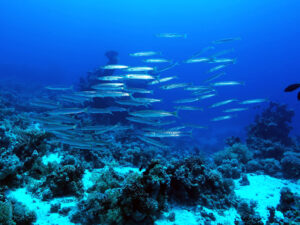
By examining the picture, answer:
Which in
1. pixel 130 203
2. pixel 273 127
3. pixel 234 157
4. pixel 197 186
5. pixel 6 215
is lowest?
pixel 6 215

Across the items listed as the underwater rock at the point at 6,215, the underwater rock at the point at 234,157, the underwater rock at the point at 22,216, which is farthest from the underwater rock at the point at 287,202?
the underwater rock at the point at 6,215

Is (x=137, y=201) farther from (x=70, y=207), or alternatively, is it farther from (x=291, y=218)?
(x=291, y=218)

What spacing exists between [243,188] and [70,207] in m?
6.24

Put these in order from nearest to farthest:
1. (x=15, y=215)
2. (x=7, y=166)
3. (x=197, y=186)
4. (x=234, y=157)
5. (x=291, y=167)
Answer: (x=15, y=215) < (x=7, y=166) < (x=197, y=186) < (x=291, y=167) < (x=234, y=157)

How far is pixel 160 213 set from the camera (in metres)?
4.86

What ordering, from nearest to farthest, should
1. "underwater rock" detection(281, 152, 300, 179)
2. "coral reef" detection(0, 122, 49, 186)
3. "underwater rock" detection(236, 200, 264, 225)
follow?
1. "underwater rock" detection(236, 200, 264, 225)
2. "coral reef" detection(0, 122, 49, 186)
3. "underwater rock" detection(281, 152, 300, 179)

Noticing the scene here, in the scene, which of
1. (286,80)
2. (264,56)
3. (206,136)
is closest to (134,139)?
(206,136)

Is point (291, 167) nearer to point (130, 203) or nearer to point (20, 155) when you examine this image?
point (130, 203)

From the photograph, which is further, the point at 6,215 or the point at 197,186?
the point at 197,186

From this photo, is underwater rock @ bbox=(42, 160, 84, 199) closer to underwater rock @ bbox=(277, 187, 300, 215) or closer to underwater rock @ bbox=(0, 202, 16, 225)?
underwater rock @ bbox=(0, 202, 16, 225)

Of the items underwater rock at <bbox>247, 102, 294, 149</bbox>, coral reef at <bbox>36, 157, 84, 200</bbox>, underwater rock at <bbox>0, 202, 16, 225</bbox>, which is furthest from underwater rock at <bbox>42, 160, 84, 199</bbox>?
underwater rock at <bbox>247, 102, 294, 149</bbox>

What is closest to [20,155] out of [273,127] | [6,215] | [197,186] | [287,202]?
[6,215]

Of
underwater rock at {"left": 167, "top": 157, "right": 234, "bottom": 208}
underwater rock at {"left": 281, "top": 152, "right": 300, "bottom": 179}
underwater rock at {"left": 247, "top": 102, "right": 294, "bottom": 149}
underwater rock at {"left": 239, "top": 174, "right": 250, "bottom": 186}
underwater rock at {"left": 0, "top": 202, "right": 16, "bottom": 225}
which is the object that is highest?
underwater rock at {"left": 247, "top": 102, "right": 294, "bottom": 149}

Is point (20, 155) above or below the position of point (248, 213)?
above
